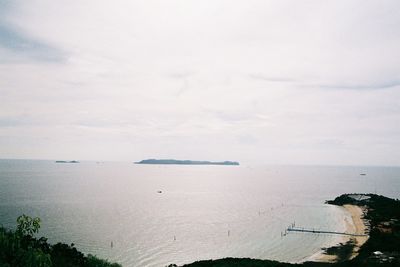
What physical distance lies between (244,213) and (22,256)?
367 ft

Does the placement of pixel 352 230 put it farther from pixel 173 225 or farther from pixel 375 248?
pixel 173 225

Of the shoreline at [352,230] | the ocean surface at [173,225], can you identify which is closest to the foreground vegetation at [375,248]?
the shoreline at [352,230]

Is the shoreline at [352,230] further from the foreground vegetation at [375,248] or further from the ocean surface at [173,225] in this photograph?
the ocean surface at [173,225]

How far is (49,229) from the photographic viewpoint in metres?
85.2

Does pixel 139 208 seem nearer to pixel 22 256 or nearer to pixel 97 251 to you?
pixel 97 251

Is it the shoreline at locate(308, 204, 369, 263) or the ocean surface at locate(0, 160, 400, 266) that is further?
the ocean surface at locate(0, 160, 400, 266)

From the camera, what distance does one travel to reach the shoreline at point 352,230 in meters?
71.4

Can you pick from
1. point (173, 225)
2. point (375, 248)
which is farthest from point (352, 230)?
point (173, 225)

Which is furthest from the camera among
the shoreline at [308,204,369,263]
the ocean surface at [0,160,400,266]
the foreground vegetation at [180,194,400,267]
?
the ocean surface at [0,160,400,266]

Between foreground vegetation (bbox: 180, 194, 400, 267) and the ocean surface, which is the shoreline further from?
the ocean surface

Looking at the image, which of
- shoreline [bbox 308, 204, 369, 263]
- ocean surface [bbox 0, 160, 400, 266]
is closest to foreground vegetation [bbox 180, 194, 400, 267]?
shoreline [bbox 308, 204, 369, 263]

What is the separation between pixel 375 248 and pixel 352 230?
85.2 ft

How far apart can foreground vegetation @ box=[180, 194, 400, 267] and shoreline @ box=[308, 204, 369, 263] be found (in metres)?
1.43

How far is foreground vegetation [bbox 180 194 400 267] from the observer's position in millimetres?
56938
